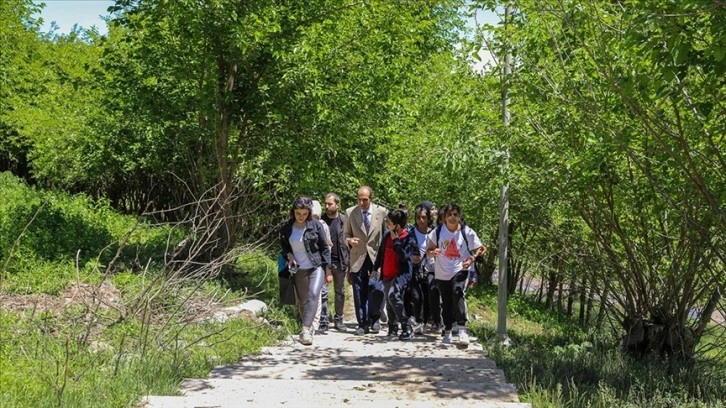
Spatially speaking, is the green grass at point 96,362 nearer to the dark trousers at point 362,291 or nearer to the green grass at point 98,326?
the green grass at point 98,326

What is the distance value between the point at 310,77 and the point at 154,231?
858 centimetres

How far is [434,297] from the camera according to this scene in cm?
977

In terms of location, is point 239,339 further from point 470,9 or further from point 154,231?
point 154,231

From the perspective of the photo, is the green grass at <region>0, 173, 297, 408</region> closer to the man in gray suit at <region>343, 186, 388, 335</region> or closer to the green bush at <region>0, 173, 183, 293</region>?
the green bush at <region>0, 173, 183, 293</region>

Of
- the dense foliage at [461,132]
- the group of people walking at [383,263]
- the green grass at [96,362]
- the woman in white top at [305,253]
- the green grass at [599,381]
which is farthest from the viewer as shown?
the group of people walking at [383,263]

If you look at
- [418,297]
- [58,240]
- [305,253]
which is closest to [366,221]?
[418,297]

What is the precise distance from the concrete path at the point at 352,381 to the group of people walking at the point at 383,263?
0.72 meters

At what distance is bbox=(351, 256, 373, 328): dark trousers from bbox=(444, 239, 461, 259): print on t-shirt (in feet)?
4.79

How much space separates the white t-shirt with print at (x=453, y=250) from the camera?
909 centimetres

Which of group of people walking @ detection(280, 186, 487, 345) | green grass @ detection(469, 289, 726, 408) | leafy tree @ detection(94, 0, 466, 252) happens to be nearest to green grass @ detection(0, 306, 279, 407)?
group of people walking @ detection(280, 186, 487, 345)

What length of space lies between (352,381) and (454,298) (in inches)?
121

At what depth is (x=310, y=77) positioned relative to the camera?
11719 millimetres

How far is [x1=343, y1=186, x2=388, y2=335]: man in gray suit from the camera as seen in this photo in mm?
10180

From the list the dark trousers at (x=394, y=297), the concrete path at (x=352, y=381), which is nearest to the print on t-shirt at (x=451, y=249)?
the dark trousers at (x=394, y=297)
